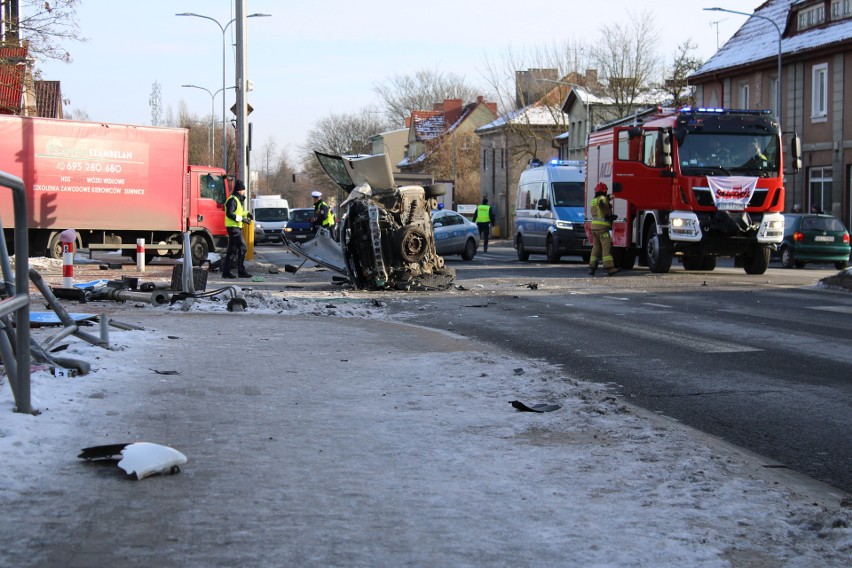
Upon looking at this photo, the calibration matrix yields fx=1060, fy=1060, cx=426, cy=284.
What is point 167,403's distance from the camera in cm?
657

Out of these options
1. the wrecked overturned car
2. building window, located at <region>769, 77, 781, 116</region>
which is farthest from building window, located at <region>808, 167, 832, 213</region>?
the wrecked overturned car

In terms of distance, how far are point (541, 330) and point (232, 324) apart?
3687mm

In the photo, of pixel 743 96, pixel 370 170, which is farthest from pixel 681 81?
pixel 370 170

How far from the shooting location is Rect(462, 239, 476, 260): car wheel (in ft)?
106

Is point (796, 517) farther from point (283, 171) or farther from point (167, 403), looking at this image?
point (283, 171)

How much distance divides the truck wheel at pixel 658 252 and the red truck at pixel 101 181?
430 inches

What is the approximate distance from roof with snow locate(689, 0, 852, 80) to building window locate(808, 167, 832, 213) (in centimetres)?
455

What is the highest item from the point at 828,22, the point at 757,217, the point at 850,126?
the point at 828,22

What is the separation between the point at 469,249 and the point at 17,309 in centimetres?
2712

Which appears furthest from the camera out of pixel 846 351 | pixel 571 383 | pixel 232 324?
pixel 232 324

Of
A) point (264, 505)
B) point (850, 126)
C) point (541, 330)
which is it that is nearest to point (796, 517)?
point (264, 505)

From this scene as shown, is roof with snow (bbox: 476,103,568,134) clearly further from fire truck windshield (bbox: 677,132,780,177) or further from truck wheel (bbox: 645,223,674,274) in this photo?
fire truck windshield (bbox: 677,132,780,177)

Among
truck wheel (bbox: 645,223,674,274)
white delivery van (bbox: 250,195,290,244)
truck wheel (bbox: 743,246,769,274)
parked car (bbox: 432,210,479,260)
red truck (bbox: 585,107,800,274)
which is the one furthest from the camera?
white delivery van (bbox: 250,195,290,244)

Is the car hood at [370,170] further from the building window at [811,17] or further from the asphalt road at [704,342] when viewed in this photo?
the building window at [811,17]
